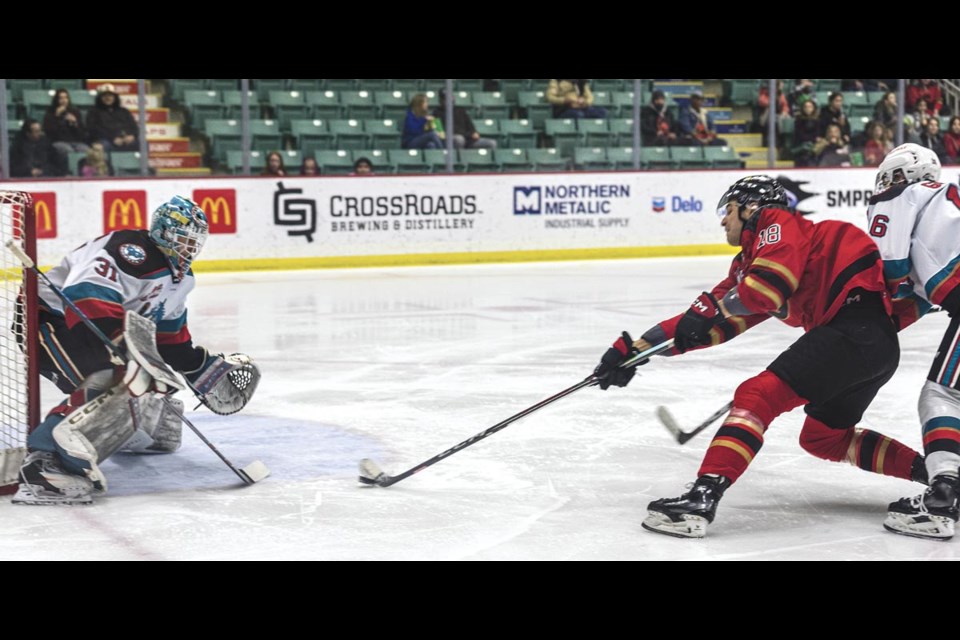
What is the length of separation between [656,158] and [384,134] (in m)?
2.62

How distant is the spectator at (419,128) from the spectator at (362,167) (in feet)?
1.23

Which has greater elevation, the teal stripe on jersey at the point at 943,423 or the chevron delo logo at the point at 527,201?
the chevron delo logo at the point at 527,201

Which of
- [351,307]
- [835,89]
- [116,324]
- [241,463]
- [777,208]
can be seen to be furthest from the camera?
[835,89]

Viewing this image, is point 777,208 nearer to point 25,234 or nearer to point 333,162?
point 25,234

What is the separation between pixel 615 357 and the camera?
3.67 m

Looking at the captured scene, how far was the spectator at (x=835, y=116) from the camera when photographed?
43.4ft

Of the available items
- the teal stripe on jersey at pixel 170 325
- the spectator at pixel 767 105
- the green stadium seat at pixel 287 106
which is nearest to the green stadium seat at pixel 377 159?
the green stadium seat at pixel 287 106

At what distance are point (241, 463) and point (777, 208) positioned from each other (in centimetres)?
198

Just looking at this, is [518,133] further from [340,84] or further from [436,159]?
[340,84]

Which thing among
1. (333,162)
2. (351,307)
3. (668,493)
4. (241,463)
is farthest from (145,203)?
(668,493)

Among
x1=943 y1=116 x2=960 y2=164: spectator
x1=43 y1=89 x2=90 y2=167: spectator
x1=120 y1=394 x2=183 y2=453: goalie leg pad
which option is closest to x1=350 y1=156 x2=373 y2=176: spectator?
x1=43 y1=89 x2=90 y2=167: spectator

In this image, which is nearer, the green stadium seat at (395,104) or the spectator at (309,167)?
the spectator at (309,167)

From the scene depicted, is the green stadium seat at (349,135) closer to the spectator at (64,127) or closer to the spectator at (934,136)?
the spectator at (64,127)

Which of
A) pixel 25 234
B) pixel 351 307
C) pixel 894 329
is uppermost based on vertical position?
pixel 25 234
